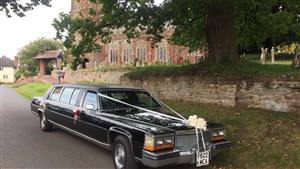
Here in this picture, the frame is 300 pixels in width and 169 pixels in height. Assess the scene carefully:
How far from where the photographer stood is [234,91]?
1122 centimetres

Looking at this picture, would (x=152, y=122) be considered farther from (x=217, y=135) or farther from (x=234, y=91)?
(x=234, y=91)

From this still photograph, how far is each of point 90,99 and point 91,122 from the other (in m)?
0.67

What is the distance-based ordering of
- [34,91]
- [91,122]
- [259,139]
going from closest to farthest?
A: [91,122] < [259,139] < [34,91]

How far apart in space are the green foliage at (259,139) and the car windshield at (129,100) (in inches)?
78.2

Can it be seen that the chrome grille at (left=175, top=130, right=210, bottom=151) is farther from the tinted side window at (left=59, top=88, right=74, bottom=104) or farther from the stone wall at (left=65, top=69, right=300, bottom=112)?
the stone wall at (left=65, top=69, right=300, bottom=112)

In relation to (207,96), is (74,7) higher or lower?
higher

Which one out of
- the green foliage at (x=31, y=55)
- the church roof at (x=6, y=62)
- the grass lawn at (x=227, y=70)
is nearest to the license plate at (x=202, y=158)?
the grass lawn at (x=227, y=70)

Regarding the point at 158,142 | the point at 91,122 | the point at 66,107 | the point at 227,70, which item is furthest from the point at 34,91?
the point at 158,142

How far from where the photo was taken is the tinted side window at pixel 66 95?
28.7ft

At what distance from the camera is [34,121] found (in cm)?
1251

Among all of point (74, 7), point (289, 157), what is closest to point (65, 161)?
point (289, 157)

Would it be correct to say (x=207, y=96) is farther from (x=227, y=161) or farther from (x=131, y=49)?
(x=131, y=49)

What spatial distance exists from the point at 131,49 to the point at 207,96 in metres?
29.6

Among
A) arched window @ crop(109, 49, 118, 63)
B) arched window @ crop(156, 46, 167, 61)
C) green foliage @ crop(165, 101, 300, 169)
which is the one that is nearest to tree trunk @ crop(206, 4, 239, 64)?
green foliage @ crop(165, 101, 300, 169)
